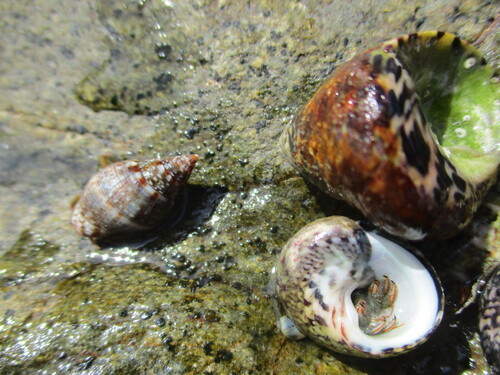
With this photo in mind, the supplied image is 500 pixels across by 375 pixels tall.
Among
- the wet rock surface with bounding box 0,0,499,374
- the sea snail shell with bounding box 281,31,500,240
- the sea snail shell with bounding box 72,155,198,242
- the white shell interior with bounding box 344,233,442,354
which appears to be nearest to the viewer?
the sea snail shell with bounding box 281,31,500,240

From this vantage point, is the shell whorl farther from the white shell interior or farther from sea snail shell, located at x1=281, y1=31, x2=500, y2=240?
sea snail shell, located at x1=281, y1=31, x2=500, y2=240

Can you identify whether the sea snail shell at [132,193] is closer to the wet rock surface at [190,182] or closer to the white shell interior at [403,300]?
the wet rock surface at [190,182]

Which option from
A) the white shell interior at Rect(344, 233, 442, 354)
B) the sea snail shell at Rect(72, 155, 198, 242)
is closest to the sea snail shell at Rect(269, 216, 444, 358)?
the white shell interior at Rect(344, 233, 442, 354)

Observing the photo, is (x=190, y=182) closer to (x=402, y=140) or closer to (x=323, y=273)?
(x=323, y=273)

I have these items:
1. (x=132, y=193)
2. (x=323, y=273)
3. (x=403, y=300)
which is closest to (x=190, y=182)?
(x=132, y=193)

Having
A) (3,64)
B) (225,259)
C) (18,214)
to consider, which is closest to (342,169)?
→ (225,259)

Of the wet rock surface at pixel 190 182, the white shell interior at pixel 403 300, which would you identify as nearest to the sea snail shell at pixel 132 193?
the wet rock surface at pixel 190 182
